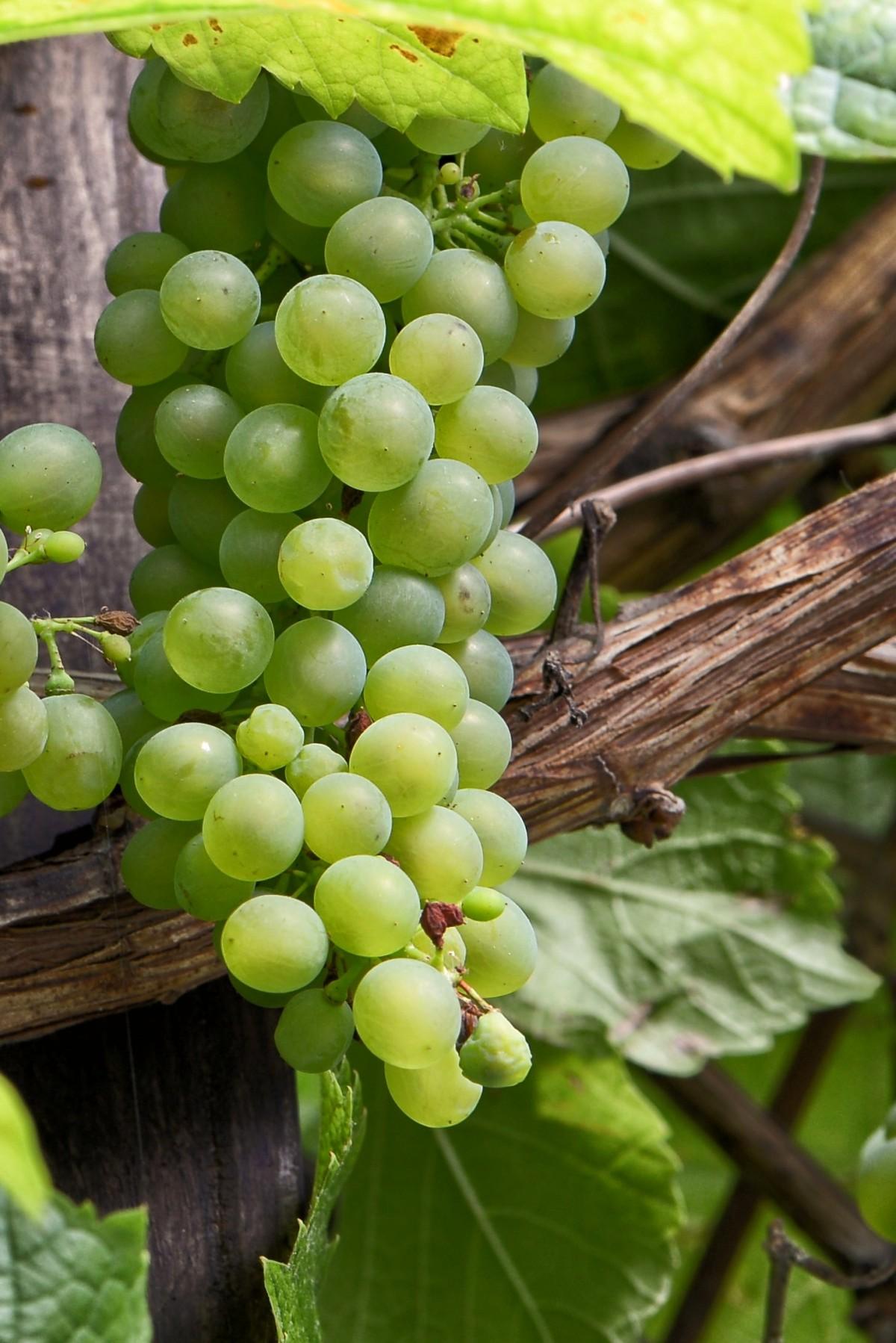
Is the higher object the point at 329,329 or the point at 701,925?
the point at 329,329

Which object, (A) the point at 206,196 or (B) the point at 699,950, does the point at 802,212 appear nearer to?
(A) the point at 206,196

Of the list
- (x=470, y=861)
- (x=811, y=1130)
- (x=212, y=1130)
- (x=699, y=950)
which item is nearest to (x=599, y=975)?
(x=699, y=950)

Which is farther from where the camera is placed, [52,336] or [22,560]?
[52,336]

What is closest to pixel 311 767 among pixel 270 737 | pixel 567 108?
pixel 270 737

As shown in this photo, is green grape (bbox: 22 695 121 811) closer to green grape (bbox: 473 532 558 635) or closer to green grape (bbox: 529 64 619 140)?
green grape (bbox: 473 532 558 635)

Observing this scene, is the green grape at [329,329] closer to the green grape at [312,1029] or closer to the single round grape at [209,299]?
the single round grape at [209,299]

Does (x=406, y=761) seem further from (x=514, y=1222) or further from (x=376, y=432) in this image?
(x=514, y=1222)

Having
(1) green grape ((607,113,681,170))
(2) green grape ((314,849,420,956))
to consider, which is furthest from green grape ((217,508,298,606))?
(1) green grape ((607,113,681,170))
